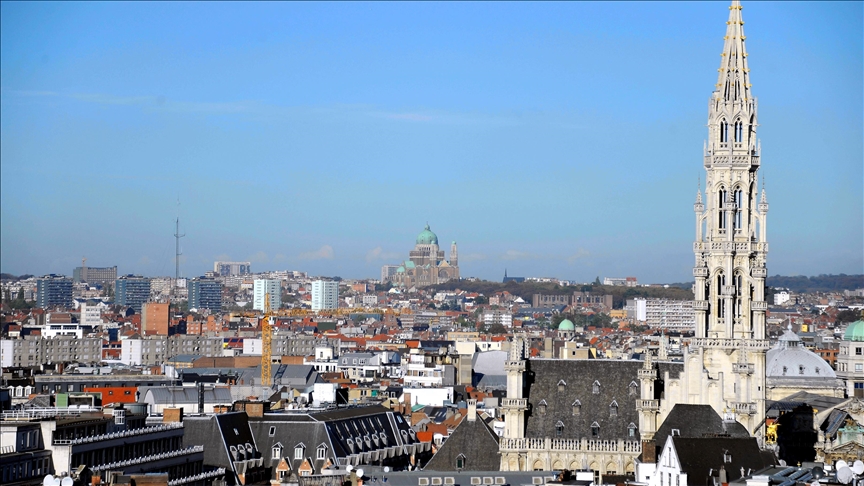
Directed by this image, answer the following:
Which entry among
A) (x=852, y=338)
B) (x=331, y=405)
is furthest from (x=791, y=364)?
(x=331, y=405)

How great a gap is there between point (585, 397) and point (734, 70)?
1857cm

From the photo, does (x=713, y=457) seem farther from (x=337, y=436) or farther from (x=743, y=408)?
(x=337, y=436)

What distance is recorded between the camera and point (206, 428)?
9762cm

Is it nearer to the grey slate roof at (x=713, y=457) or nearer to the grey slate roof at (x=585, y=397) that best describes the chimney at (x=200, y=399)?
the grey slate roof at (x=585, y=397)

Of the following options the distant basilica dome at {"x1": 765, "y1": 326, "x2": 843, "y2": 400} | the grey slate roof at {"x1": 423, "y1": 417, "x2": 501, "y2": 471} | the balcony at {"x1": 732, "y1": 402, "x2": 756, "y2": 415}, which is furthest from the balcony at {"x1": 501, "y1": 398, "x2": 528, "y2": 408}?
the distant basilica dome at {"x1": 765, "y1": 326, "x2": 843, "y2": 400}

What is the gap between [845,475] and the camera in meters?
67.8

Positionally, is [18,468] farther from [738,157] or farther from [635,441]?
[738,157]

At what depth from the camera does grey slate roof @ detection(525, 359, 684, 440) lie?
320ft

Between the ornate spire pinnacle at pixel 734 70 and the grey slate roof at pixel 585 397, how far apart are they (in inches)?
562

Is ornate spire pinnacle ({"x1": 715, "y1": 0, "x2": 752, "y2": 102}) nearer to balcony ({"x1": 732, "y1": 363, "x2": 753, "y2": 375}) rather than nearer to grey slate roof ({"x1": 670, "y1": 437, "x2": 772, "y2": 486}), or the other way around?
balcony ({"x1": 732, "y1": 363, "x2": 753, "y2": 375})

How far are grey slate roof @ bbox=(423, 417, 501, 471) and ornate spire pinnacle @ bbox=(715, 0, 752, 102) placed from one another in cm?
2108

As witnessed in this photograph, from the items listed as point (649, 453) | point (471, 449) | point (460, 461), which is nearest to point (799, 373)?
point (471, 449)

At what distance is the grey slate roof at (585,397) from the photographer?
97.7 meters

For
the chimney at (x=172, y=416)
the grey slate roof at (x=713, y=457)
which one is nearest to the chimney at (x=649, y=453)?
the grey slate roof at (x=713, y=457)
